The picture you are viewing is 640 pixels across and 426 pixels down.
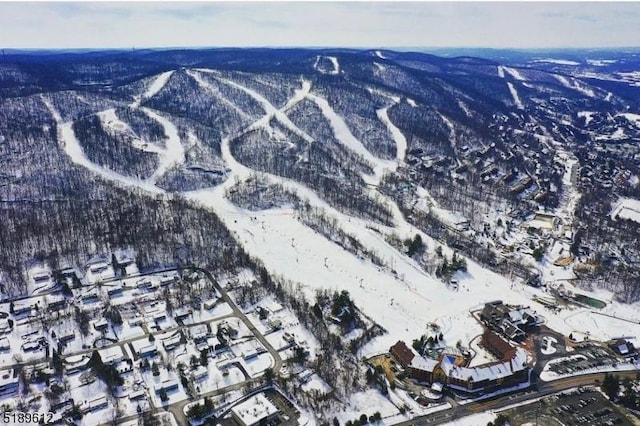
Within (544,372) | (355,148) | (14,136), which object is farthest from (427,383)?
(14,136)

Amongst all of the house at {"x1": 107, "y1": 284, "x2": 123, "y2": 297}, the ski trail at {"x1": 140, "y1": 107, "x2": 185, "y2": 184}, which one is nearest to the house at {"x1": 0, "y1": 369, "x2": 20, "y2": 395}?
the house at {"x1": 107, "y1": 284, "x2": 123, "y2": 297}

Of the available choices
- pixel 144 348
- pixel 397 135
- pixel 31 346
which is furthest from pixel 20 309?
pixel 397 135

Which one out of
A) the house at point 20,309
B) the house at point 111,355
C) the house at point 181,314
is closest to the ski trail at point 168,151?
the house at point 20,309

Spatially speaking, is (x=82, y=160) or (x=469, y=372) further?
(x=82, y=160)

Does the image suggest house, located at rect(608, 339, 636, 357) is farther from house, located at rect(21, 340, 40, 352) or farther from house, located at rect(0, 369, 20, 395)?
house, located at rect(21, 340, 40, 352)

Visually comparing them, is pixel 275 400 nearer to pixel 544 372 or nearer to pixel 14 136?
pixel 544 372

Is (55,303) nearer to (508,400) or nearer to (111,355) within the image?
(111,355)
